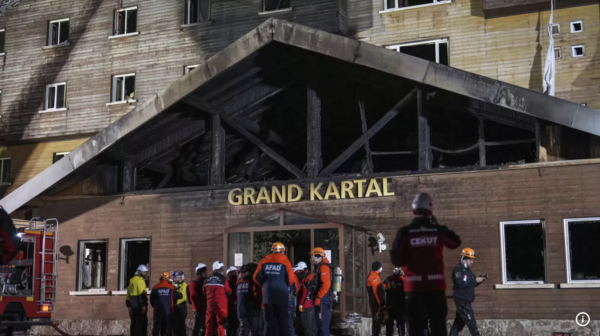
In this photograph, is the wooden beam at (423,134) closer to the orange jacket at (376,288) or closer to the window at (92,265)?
the orange jacket at (376,288)

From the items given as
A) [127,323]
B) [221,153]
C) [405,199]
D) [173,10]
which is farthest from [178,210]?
[173,10]

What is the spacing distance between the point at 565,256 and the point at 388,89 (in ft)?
20.5

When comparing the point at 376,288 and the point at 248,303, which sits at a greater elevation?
the point at 376,288

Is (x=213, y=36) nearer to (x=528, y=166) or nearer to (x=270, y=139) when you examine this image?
(x=270, y=139)

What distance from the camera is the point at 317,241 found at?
1898 centimetres

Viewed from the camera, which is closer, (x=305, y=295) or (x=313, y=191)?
(x=305, y=295)

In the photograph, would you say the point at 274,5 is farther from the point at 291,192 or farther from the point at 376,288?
the point at 376,288

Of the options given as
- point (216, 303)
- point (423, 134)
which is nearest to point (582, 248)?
point (423, 134)

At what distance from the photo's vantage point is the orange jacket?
55.0 ft

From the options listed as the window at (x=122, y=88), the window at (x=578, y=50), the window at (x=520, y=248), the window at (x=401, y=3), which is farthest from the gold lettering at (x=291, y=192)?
the window at (x=122, y=88)

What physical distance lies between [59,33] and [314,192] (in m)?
15.8

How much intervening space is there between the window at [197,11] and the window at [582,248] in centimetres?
1599

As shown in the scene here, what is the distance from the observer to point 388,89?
65.5 feet

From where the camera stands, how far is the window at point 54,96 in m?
30.0
